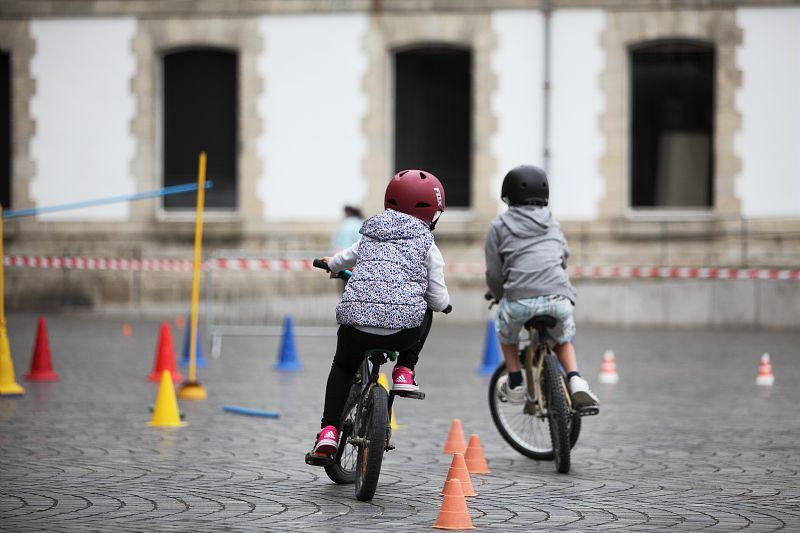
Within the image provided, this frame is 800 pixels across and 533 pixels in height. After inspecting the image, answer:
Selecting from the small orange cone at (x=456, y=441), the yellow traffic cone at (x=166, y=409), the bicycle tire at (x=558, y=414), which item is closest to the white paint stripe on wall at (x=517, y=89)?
the yellow traffic cone at (x=166, y=409)

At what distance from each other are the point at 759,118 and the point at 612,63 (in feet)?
7.45

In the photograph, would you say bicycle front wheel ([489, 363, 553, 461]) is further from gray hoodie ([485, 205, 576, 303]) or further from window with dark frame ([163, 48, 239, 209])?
window with dark frame ([163, 48, 239, 209])

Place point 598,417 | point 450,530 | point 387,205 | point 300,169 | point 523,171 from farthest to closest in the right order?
point 300,169 → point 598,417 → point 523,171 → point 387,205 → point 450,530

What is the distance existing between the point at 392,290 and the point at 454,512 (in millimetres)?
1268

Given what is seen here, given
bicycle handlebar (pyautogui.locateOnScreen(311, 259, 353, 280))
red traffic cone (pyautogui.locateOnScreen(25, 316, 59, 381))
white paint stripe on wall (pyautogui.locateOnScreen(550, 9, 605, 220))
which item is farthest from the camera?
white paint stripe on wall (pyautogui.locateOnScreen(550, 9, 605, 220))

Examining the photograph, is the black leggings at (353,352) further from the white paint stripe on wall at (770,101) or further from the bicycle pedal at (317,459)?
the white paint stripe on wall at (770,101)

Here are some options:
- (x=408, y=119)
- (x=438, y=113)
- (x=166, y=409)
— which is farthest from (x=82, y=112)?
(x=166, y=409)

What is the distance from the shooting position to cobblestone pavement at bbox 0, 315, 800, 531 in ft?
21.2

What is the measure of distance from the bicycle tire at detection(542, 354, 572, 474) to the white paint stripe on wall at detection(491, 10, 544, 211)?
13986mm

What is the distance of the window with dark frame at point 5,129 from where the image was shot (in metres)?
23.5

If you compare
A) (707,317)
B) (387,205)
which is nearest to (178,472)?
(387,205)

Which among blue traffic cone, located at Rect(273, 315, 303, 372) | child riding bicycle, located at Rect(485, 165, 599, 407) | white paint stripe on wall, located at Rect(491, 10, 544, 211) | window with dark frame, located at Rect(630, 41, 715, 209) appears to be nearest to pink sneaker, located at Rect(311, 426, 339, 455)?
child riding bicycle, located at Rect(485, 165, 599, 407)

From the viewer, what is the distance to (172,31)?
74.5 feet

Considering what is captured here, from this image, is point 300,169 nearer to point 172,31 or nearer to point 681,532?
point 172,31
